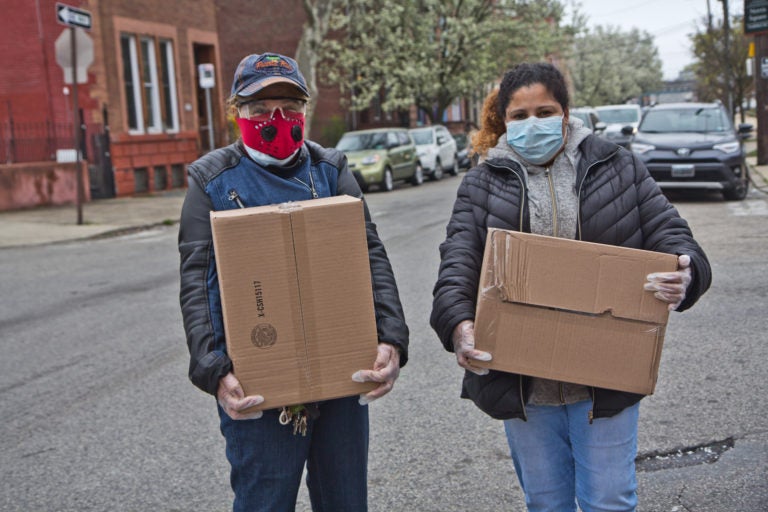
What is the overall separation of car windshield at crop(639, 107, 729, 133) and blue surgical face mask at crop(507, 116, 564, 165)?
45.3 ft

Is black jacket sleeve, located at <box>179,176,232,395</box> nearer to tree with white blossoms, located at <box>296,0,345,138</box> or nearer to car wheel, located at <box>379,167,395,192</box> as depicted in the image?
car wheel, located at <box>379,167,395,192</box>

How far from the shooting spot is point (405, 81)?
31.4 m

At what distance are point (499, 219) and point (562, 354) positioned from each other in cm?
47

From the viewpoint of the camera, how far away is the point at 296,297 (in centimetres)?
239

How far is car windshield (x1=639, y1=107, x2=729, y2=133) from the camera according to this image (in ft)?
51.0

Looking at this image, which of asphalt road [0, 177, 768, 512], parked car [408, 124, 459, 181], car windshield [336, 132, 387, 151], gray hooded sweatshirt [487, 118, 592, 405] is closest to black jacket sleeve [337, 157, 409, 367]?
gray hooded sweatshirt [487, 118, 592, 405]

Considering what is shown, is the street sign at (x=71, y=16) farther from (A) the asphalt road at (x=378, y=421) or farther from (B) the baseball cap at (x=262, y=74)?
(B) the baseball cap at (x=262, y=74)

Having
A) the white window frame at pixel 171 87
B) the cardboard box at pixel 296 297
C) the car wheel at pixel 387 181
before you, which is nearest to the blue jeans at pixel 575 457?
the cardboard box at pixel 296 297

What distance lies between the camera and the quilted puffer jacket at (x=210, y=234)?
2436 mm

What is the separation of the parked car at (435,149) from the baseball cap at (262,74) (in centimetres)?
2257

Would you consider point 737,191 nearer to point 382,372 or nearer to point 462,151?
point 382,372

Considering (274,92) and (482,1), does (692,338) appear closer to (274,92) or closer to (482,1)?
(274,92)

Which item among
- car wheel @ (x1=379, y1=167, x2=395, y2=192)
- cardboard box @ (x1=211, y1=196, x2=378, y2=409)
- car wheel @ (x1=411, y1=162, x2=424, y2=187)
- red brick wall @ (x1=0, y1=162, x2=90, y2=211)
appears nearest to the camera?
cardboard box @ (x1=211, y1=196, x2=378, y2=409)

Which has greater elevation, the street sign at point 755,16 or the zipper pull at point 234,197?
the street sign at point 755,16
